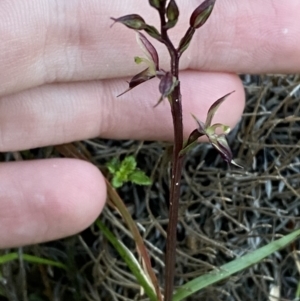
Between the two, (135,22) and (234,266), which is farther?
(234,266)

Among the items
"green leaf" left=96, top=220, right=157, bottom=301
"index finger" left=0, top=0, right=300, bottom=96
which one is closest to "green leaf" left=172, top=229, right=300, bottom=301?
"green leaf" left=96, top=220, right=157, bottom=301

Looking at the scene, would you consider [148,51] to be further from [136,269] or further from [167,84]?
[136,269]

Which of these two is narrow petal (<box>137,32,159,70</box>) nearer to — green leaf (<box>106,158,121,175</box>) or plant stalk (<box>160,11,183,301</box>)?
plant stalk (<box>160,11,183,301</box>)

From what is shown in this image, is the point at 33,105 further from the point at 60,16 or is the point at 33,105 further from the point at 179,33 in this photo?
the point at 179,33

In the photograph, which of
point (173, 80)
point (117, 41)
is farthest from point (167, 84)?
point (117, 41)

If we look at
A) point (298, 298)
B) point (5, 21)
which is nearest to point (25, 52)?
point (5, 21)

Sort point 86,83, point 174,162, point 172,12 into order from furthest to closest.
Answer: point 86,83
point 174,162
point 172,12

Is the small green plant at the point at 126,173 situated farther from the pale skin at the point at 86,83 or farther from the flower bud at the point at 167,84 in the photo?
the flower bud at the point at 167,84
